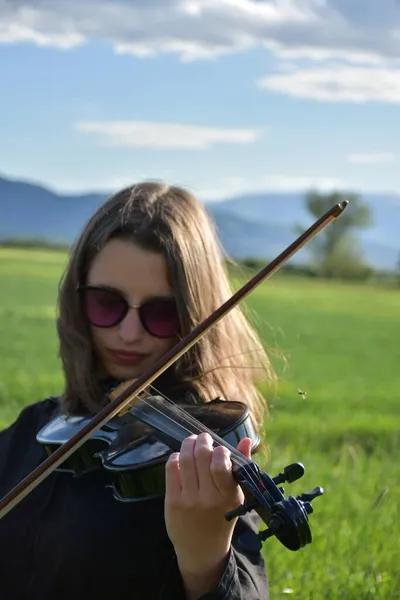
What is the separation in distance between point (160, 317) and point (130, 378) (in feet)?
0.57

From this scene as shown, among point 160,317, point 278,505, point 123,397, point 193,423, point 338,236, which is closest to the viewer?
point 278,505

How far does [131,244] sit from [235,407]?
53 cm

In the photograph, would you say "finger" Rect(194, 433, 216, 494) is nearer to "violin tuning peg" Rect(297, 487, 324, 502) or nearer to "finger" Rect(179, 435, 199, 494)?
"finger" Rect(179, 435, 199, 494)

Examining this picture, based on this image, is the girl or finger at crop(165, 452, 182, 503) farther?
the girl

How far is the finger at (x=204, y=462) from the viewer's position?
1801mm

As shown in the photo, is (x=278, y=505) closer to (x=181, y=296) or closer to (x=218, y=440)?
(x=218, y=440)

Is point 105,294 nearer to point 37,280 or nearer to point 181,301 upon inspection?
point 181,301

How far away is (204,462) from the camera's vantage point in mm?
1804

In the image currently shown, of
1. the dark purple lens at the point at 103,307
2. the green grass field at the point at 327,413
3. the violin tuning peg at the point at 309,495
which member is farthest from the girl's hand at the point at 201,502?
the green grass field at the point at 327,413

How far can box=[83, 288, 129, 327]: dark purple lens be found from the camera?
8.50 ft

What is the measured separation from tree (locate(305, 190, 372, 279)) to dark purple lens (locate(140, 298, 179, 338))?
178 feet

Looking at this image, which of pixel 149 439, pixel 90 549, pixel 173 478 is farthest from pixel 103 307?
pixel 173 478

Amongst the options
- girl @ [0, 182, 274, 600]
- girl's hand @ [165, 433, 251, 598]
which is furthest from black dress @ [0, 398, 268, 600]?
girl's hand @ [165, 433, 251, 598]

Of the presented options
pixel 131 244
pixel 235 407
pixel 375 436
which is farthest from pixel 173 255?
pixel 375 436
